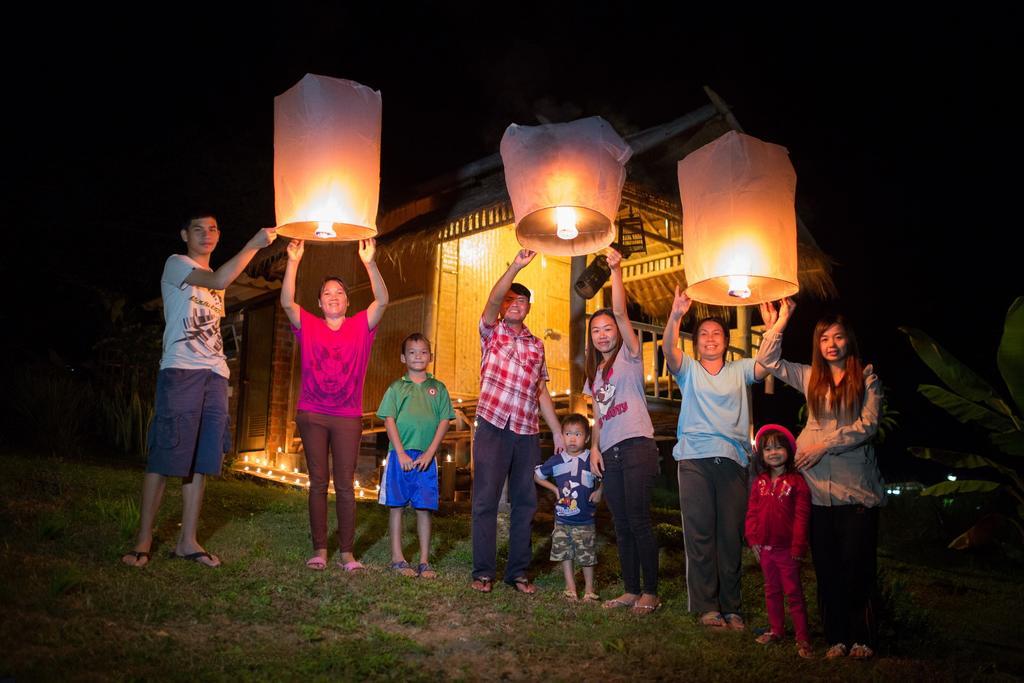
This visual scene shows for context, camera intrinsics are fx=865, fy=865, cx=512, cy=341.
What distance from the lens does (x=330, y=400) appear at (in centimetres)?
481

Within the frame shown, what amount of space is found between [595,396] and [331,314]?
5.17ft

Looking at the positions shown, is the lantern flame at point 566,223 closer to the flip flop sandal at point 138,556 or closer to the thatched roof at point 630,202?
the flip flop sandal at point 138,556

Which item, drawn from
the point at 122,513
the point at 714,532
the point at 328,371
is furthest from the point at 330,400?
the point at 714,532

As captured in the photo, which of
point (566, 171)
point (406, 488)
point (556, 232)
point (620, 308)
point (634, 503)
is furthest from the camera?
point (406, 488)

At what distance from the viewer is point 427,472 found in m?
5.10

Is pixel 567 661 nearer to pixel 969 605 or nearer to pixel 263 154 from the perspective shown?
pixel 969 605

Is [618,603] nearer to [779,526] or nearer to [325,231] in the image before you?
Result: [779,526]

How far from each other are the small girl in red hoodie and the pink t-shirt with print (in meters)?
2.21

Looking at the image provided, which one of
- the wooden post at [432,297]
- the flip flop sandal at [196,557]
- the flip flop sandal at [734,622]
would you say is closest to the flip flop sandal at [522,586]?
the flip flop sandal at [734,622]

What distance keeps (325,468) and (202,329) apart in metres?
1.01

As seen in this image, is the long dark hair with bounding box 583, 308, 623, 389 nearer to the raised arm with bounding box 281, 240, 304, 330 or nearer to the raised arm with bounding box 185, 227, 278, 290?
the raised arm with bounding box 281, 240, 304, 330

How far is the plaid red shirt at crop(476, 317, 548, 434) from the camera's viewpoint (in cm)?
479

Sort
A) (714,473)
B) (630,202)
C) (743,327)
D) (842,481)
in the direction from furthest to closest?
(743,327), (630,202), (714,473), (842,481)

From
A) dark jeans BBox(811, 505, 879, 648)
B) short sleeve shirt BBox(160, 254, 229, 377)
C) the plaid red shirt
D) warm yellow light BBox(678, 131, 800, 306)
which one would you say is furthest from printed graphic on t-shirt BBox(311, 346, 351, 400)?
dark jeans BBox(811, 505, 879, 648)
